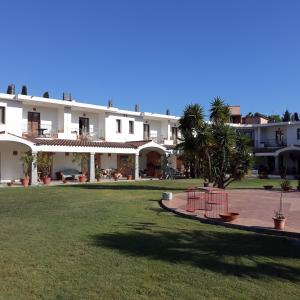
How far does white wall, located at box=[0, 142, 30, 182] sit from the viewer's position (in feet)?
104

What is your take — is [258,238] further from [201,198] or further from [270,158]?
[270,158]

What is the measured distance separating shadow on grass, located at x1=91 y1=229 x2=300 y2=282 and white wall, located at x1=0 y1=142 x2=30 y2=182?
22754 millimetres

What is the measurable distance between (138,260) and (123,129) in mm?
32540

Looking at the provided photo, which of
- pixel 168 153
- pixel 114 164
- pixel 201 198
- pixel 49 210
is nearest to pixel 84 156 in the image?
pixel 114 164

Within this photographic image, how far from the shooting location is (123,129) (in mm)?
40312

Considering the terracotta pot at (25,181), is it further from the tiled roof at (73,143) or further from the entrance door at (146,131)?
the entrance door at (146,131)

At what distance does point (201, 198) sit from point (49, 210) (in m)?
6.73

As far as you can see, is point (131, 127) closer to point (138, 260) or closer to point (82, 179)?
point (82, 179)

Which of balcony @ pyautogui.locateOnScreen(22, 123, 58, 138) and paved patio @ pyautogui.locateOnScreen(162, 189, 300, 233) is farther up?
balcony @ pyautogui.locateOnScreen(22, 123, 58, 138)

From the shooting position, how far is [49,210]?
14672 mm

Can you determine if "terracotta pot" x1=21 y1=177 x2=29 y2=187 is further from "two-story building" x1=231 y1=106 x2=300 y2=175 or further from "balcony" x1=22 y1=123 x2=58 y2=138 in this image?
"two-story building" x1=231 y1=106 x2=300 y2=175

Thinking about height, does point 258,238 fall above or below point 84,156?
below

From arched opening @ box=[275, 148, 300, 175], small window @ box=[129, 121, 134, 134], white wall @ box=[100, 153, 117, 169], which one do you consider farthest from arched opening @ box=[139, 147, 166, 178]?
arched opening @ box=[275, 148, 300, 175]

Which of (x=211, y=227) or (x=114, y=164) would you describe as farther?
(x=114, y=164)
